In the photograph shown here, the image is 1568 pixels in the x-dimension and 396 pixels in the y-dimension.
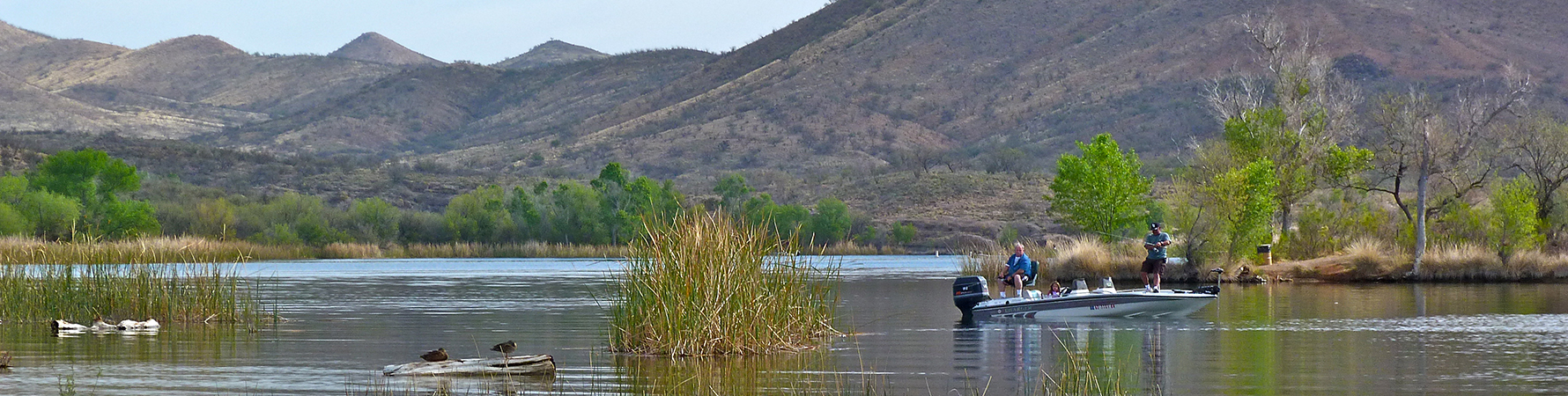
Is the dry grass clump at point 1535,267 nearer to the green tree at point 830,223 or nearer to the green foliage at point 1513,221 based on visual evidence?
the green foliage at point 1513,221

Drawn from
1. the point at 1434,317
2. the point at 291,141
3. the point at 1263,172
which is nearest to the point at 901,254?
the point at 1263,172

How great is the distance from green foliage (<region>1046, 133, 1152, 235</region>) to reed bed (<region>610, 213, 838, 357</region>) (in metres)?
30.7

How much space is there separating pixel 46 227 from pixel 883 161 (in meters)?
62.0

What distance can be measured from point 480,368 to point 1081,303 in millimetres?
12658

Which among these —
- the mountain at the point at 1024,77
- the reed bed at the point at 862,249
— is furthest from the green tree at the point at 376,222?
the mountain at the point at 1024,77

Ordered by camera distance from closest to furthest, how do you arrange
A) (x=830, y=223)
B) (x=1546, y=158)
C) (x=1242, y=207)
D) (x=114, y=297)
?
(x=114, y=297)
(x=1242, y=207)
(x=1546, y=158)
(x=830, y=223)

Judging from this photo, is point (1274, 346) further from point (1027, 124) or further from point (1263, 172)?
point (1027, 124)

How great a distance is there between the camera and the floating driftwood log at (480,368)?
713 inches

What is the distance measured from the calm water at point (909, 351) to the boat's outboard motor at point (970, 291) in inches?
26.0

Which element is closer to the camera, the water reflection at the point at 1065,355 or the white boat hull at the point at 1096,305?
the water reflection at the point at 1065,355

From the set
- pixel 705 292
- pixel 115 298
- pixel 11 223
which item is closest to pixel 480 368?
pixel 705 292

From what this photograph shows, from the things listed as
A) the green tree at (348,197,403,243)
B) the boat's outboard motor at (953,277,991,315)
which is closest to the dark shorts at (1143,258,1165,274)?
the boat's outboard motor at (953,277,991,315)

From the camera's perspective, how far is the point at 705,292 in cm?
1892

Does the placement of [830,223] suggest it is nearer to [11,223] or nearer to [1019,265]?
[11,223]
